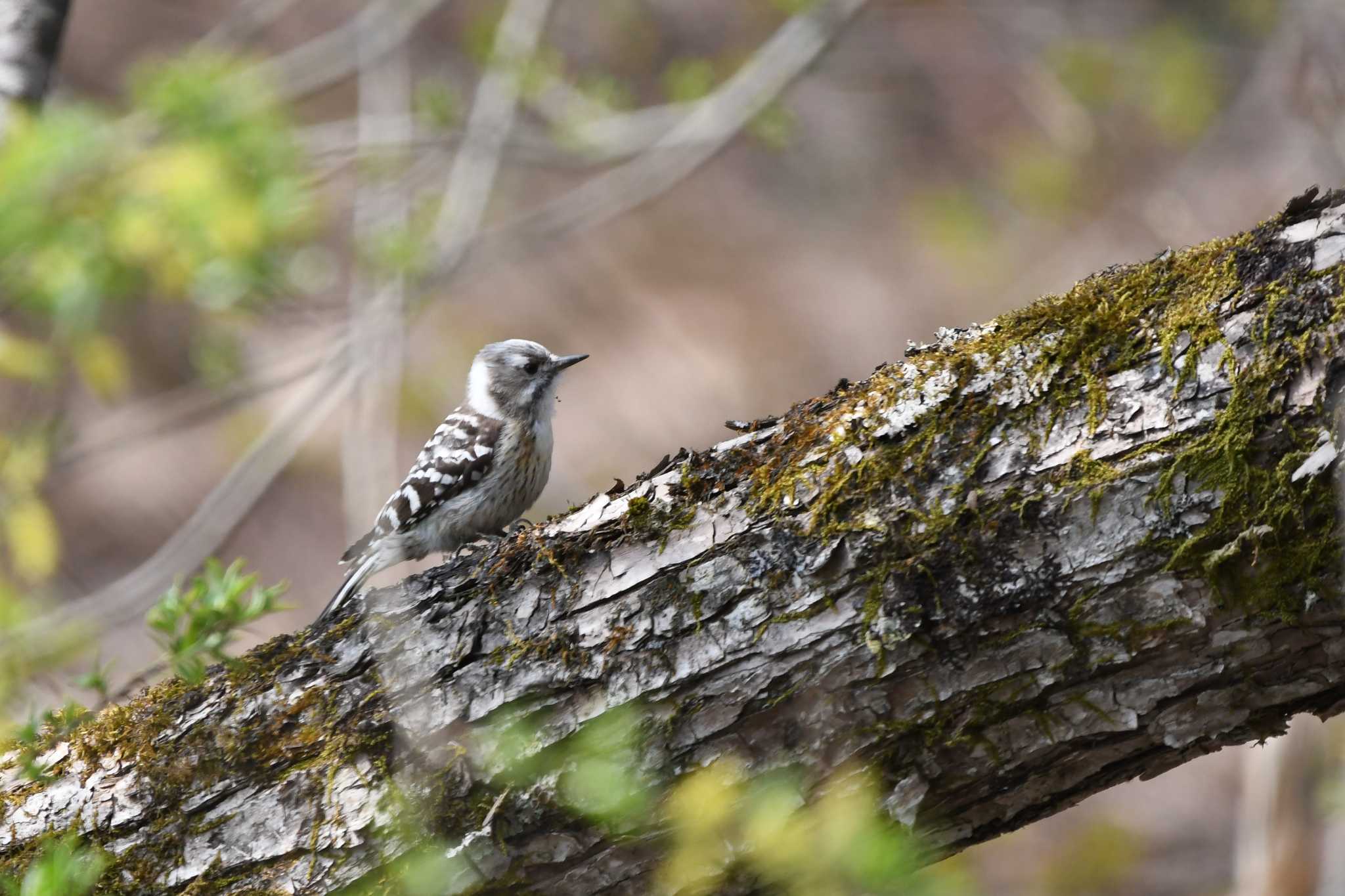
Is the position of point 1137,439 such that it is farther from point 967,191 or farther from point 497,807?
point 967,191

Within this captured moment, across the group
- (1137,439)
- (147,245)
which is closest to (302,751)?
(147,245)

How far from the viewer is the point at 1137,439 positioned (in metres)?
1.87

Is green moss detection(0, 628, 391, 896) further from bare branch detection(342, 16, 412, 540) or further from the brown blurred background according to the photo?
the brown blurred background

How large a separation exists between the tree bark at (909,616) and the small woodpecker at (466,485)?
188 cm

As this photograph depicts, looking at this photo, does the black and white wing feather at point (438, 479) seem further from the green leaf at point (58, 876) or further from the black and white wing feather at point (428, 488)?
the green leaf at point (58, 876)

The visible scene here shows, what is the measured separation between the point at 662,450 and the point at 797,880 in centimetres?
727

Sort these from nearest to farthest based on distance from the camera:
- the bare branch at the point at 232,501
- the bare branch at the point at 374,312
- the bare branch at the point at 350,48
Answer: the bare branch at the point at 232,501, the bare branch at the point at 374,312, the bare branch at the point at 350,48

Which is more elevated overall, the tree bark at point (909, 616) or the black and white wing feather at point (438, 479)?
the black and white wing feather at point (438, 479)

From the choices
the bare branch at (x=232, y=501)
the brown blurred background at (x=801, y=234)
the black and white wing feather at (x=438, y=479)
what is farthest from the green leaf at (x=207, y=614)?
the brown blurred background at (x=801, y=234)

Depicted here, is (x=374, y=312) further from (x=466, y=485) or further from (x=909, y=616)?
(x=909, y=616)

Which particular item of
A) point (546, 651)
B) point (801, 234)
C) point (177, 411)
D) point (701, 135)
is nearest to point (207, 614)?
point (546, 651)

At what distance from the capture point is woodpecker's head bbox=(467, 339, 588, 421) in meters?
4.51

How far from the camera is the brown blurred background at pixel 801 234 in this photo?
830cm

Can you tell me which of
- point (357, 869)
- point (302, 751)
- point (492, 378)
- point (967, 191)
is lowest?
point (357, 869)
